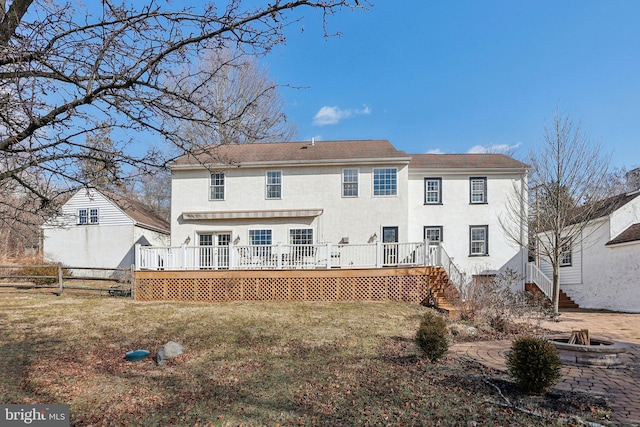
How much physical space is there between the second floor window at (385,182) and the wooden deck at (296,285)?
4.25m

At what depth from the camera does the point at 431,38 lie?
9.54m

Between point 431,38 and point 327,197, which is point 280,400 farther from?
point 327,197

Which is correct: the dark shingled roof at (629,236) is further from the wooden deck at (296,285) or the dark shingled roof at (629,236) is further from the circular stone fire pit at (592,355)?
the circular stone fire pit at (592,355)

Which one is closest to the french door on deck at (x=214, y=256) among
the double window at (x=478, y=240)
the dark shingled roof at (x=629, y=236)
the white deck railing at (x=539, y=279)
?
the double window at (x=478, y=240)

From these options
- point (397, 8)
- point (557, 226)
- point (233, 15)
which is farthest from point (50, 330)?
point (557, 226)

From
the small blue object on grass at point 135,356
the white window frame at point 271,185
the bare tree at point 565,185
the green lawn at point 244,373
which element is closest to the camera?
the green lawn at point 244,373

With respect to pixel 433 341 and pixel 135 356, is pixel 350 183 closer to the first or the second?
pixel 433 341

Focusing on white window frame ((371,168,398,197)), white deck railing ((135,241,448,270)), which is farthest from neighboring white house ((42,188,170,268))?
white window frame ((371,168,398,197))

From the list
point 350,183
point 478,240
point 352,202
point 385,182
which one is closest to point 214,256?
point 352,202

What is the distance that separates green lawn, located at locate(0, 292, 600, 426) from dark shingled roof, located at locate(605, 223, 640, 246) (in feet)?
33.8

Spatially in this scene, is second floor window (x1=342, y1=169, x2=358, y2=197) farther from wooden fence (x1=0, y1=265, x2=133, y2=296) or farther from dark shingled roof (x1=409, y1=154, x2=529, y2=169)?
wooden fence (x1=0, y1=265, x2=133, y2=296)

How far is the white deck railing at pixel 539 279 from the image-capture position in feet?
51.4

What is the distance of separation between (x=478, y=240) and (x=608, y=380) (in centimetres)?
1172

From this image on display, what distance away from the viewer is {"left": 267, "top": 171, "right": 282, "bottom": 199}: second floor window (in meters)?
16.7
